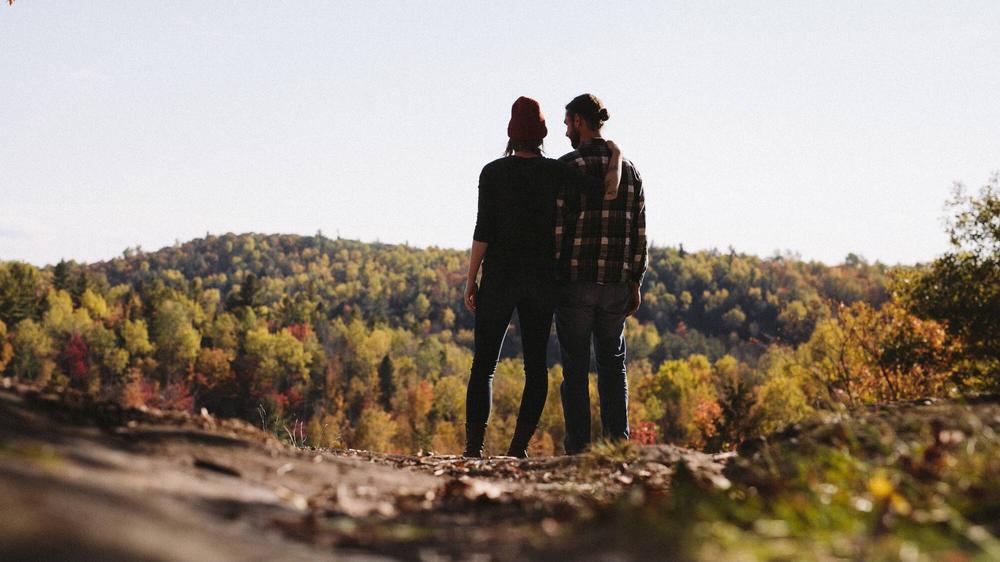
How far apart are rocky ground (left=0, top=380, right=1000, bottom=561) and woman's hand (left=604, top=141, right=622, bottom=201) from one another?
2154 millimetres

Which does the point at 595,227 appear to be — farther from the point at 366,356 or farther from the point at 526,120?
the point at 366,356

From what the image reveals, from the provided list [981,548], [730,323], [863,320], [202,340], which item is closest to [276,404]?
[202,340]

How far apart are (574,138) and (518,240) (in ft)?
3.10

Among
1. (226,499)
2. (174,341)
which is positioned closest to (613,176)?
(226,499)

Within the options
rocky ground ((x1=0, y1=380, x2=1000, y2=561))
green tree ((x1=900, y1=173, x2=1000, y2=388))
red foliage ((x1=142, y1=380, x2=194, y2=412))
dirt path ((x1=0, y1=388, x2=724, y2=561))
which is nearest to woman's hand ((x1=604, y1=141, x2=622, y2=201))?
dirt path ((x1=0, y1=388, x2=724, y2=561))

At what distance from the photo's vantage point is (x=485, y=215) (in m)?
5.80

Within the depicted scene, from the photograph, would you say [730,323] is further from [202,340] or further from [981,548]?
[981,548]

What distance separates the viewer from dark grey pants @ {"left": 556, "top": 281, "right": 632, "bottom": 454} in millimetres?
5945

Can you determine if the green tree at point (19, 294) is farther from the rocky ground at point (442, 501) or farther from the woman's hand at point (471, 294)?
the rocky ground at point (442, 501)

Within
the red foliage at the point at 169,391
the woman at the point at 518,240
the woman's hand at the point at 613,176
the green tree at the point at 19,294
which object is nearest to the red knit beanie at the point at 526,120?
the woman at the point at 518,240

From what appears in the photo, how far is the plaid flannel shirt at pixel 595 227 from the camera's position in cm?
591

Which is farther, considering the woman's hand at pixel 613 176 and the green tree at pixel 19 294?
the green tree at pixel 19 294

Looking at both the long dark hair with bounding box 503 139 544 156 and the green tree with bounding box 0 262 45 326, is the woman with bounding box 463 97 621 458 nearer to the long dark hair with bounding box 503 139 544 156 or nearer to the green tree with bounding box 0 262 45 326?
the long dark hair with bounding box 503 139 544 156

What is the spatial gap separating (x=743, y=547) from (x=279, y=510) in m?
1.56
